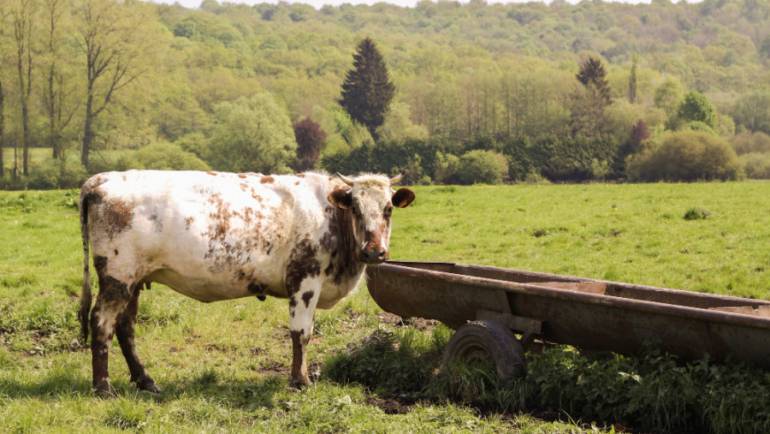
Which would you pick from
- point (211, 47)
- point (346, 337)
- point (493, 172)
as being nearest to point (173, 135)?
point (493, 172)

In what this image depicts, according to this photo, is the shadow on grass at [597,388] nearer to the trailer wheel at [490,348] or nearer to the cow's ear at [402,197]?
the trailer wheel at [490,348]

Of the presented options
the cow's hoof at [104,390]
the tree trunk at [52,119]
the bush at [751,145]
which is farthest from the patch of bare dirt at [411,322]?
the bush at [751,145]

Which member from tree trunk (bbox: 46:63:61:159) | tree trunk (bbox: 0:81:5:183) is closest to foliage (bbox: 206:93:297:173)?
tree trunk (bbox: 46:63:61:159)

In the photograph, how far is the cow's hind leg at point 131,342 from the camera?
882cm

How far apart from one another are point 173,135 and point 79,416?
97.7 meters

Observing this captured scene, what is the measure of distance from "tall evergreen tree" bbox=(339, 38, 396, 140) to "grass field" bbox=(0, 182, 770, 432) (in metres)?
82.7

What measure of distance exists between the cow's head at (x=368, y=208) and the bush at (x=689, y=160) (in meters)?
53.6

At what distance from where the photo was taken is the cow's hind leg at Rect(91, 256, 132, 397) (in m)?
8.44

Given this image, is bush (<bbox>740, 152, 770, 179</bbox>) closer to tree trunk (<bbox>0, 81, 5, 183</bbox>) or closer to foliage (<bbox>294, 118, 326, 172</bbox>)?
foliage (<bbox>294, 118, 326, 172</bbox>)

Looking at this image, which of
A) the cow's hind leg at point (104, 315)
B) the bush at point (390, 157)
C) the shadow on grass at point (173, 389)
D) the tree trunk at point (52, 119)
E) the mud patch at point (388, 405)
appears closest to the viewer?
the mud patch at point (388, 405)

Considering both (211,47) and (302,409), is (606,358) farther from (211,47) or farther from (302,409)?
(211,47)

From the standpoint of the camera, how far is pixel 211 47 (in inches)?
6590

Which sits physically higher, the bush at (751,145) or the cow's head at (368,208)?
the cow's head at (368,208)

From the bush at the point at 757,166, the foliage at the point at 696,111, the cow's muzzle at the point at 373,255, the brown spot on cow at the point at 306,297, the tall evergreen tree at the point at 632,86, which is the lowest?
the bush at the point at 757,166
